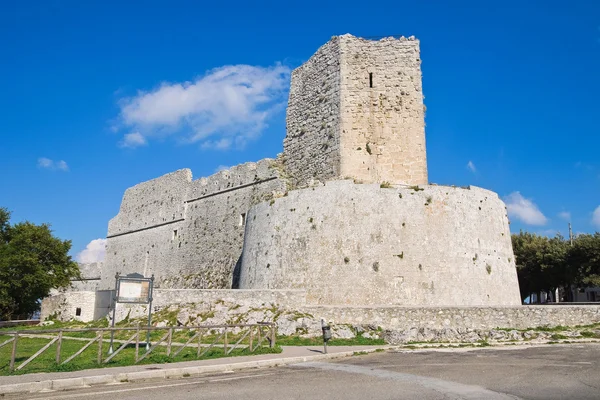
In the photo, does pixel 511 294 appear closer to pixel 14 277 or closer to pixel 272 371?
pixel 272 371

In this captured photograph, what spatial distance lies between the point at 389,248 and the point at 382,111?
781cm

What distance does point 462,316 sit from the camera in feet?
60.8

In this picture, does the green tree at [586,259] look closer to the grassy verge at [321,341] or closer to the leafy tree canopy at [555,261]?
the leafy tree canopy at [555,261]

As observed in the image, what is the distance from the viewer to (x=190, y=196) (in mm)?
38219

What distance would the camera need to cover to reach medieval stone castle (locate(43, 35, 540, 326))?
2083 centimetres

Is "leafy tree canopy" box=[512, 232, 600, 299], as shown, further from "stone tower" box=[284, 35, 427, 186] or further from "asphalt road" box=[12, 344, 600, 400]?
"asphalt road" box=[12, 344, 600, 400]

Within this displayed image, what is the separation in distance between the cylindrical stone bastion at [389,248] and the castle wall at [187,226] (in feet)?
14.8

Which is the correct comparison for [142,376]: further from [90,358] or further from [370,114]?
[370,114]

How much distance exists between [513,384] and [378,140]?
1777cm

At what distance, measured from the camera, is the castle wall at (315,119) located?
2586cm

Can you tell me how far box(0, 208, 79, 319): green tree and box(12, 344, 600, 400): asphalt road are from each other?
980 inches

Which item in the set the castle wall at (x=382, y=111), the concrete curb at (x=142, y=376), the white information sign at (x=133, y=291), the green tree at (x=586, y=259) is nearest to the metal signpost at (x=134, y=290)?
the white information sign at (x=133, y=291)

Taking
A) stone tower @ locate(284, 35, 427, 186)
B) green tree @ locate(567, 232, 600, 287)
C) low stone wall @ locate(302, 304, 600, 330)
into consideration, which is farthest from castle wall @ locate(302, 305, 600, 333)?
green tree @ locate(567, 232, 600, 287)

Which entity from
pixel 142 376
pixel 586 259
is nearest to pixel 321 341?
pixel 142 376
